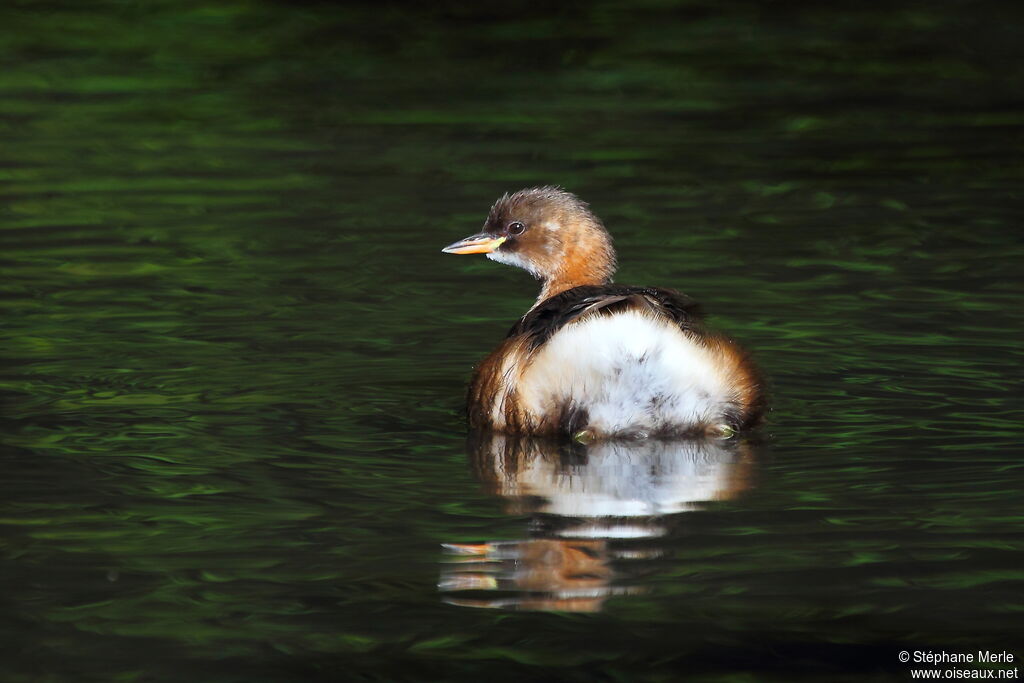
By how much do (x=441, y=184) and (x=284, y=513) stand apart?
249 inches

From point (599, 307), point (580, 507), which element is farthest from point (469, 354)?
point (580, 507)

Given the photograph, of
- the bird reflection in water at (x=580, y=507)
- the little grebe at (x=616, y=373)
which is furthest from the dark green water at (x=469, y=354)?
the little grebe at (x=616, y=373)

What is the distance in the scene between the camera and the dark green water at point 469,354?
492cm

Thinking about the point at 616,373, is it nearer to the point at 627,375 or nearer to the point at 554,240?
the point at 627,375

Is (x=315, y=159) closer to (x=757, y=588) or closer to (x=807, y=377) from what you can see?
(x=807, y=377)

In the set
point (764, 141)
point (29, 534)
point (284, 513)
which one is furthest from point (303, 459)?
point (764, 141)

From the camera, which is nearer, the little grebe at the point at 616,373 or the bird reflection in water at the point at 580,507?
the bird reflection in water at the point at 580,507

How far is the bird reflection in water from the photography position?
508 centimetres

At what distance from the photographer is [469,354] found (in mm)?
8180

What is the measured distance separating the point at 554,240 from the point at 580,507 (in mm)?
2584

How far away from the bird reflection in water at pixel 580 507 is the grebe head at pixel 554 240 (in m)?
1.56

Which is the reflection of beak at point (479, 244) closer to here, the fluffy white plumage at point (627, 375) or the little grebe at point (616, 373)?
the little grebe at point (616, 373)

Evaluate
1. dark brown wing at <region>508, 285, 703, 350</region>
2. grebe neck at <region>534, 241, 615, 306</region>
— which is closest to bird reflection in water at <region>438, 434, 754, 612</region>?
dark brown wing at <region>508, 285, 703, 350</region>

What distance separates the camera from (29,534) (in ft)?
18.7
